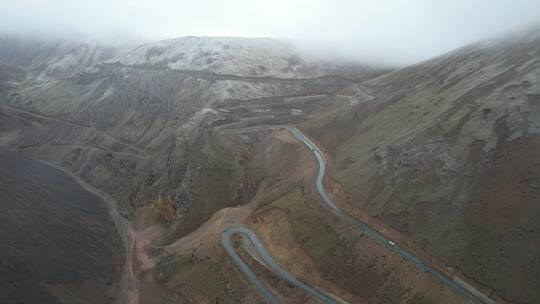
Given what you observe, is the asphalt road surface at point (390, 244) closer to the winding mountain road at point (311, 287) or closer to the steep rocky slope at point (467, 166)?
the winding mountain road at point (311, 287)

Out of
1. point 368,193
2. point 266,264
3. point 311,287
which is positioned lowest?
point 266,264

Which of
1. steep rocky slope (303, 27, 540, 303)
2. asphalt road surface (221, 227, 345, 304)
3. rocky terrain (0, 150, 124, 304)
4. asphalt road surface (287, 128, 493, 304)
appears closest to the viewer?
asphalt road surface (287, 128, 493, 304)

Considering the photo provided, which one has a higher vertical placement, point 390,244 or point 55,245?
point 390,244

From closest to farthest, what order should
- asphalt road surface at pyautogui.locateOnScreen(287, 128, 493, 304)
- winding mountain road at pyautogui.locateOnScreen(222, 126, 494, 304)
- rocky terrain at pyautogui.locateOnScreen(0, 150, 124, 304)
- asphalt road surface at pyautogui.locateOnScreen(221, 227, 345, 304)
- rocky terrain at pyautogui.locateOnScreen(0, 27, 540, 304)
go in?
asphalt road surface at pyautogui.locateOnScreen(287, 128, 493, 304)
winding mountain road at pyautogui.locateOnScreen(222, 126, 494, 304)
rocky terrain at pyautogui.locateOnScreen(0, 27, 540, 304)
asphalt road surface at pyautogui.locateOnScreen(221, 227, 345, 304)
rocky terrain at pyautogui.locateOnScreen(0, 150, 124, 304)

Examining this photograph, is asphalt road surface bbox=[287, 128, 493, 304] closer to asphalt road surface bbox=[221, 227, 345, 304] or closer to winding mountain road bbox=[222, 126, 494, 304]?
winding mountain road bbox=[222, 126, 494, 304]

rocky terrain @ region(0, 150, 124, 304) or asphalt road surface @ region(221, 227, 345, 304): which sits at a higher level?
asphalt road surface @ region(221, 227, 345, 304)

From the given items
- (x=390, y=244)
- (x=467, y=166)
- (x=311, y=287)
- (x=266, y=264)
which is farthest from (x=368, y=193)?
(x=266, y=264)

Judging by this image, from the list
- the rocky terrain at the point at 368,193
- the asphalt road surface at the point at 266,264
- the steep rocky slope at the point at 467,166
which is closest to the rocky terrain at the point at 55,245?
the rocky terrain at the point at 368,193

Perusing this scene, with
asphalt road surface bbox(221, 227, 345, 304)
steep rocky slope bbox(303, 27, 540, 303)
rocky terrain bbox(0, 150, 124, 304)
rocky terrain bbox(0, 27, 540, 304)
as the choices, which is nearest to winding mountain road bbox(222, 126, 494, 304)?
asphalt road surface bbox(221, 227, 345, 304)

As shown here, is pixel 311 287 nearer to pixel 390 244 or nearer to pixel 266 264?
pixel 266 264
